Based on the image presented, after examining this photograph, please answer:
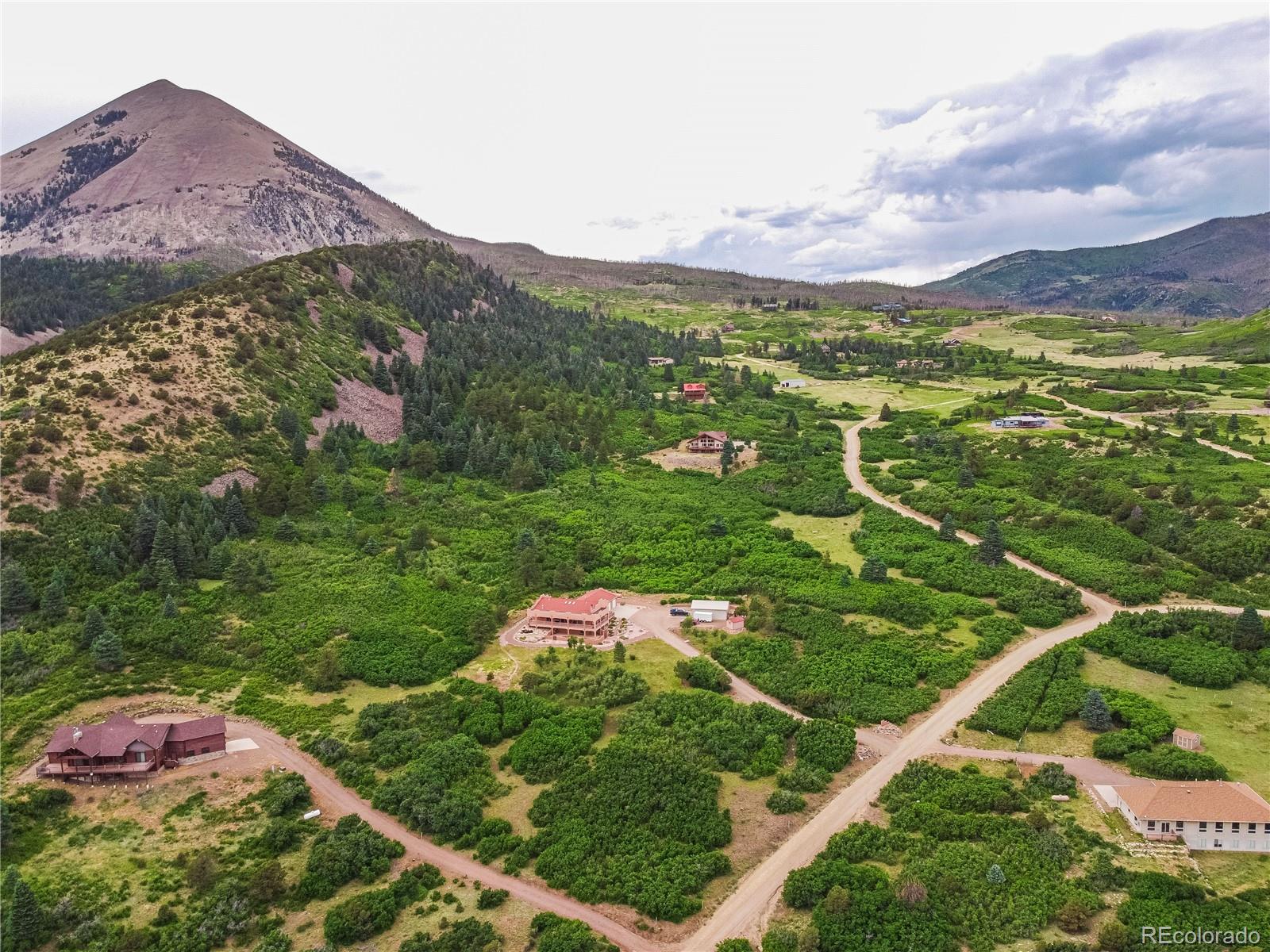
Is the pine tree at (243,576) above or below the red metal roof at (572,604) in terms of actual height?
above

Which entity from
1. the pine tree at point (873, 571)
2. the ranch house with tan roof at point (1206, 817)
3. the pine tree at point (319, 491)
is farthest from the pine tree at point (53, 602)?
the ranch house with tan roof at point (1206, 817)

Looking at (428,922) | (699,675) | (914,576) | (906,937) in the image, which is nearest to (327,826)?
(428,922)

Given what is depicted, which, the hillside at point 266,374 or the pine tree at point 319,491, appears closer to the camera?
the hillside at point 266,374

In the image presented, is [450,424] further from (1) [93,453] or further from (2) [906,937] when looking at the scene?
(2) [906,937]

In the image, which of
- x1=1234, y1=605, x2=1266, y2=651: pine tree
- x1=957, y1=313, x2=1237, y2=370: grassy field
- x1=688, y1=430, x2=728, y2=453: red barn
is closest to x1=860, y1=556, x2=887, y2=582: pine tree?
x1=1234, y1=605, x2=1266, y2=651: pine tree

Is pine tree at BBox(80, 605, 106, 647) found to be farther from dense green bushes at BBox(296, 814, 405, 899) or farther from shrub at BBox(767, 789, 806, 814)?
shrub at BBox(767, 789, 806, 814)

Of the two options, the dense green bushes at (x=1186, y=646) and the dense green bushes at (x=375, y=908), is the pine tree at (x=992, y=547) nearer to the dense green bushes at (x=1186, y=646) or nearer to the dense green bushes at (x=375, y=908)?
the dense green bushes at (x=1186, y=646)
